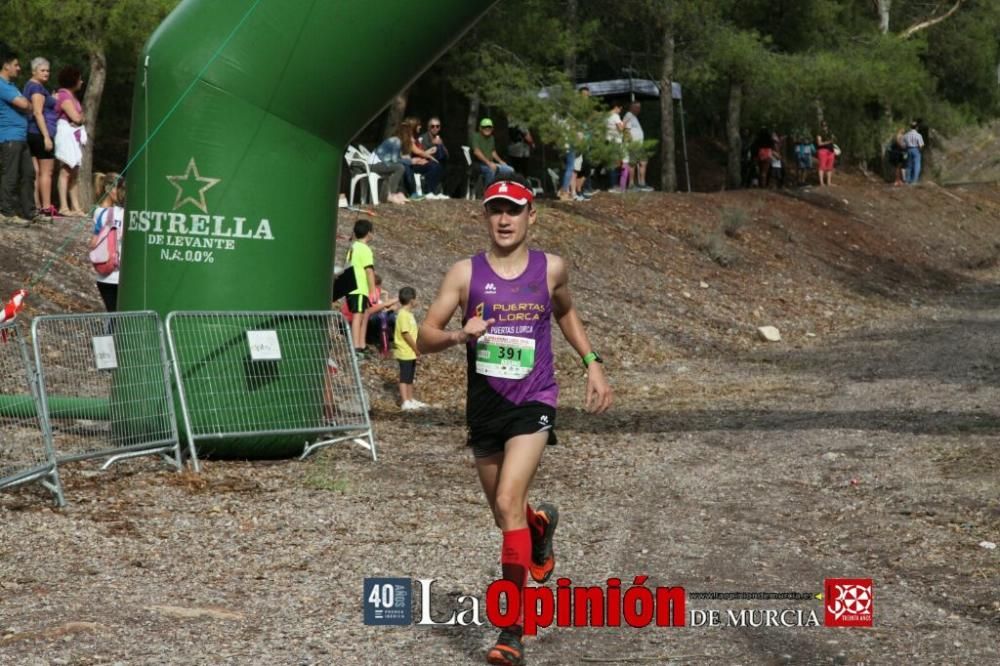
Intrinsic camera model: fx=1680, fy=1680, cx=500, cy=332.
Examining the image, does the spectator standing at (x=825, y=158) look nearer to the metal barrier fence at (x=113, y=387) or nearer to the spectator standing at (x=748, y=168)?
the spectator standing at (x=748, y=168)

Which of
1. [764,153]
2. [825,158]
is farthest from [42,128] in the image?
[825,158]

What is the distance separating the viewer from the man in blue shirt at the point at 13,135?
16.0 meters

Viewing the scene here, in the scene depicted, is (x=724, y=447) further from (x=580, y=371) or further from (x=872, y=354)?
(x=872, y=354)

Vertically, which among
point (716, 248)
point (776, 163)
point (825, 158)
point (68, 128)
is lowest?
point (716, 248)

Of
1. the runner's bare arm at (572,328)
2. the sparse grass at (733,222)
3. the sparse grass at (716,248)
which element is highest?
the sparse grass at (733,222)

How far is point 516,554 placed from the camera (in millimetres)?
6668

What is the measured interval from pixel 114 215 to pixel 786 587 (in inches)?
276

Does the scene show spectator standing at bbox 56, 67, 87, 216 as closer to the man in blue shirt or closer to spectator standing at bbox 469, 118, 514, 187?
the man in blue shirt

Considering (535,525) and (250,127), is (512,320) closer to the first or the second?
(535,525)

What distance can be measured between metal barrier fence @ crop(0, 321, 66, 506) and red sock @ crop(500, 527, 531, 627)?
3.58m

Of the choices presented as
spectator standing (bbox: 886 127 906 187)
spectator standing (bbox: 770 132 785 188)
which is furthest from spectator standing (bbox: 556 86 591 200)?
spectator standing (bbox: 886 127 906 187)

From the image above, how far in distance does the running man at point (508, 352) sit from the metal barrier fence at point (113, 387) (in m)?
4.18
